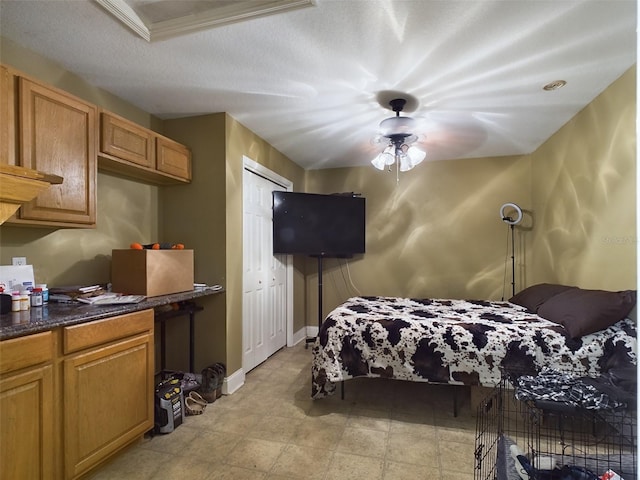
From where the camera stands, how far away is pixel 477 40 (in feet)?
6.08

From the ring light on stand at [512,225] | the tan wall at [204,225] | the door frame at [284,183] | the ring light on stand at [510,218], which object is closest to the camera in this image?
the tan wall at [204,225]

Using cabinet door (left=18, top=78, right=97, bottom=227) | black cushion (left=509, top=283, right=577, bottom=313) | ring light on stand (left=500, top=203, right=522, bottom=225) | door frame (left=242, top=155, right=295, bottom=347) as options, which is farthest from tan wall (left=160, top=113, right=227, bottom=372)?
ring light on stand (left=500, top=203, right=522, bottom=225)

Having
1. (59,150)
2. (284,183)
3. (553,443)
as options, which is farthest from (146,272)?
(553,443)

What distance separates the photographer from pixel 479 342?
2.33 m

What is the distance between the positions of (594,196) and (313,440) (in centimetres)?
275

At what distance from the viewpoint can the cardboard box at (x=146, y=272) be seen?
2.24 m

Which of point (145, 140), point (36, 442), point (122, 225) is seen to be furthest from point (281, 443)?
point (145, 140)

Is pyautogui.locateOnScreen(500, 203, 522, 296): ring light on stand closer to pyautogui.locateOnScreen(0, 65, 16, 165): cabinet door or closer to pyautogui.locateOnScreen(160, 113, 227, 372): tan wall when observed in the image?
pyautogui.locateOnScreen(160, 113, 227, 372): tan wall

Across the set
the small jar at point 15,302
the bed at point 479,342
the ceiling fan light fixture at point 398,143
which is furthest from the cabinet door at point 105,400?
the ceiling fan light fixture at point 398,143

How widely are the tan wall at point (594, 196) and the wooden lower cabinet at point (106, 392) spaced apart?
3.13m

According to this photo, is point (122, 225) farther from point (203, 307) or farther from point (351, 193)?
point (351, 193)

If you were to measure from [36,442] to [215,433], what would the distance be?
1019 millimetres

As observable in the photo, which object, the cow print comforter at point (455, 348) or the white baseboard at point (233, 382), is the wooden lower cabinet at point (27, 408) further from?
the cow print comforter at point (455, 348)

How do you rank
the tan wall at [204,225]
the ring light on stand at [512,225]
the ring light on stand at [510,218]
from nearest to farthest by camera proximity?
the tan wall at [204,225], the ring light on stand at [510,218], the ring light on stand at [512,225]
